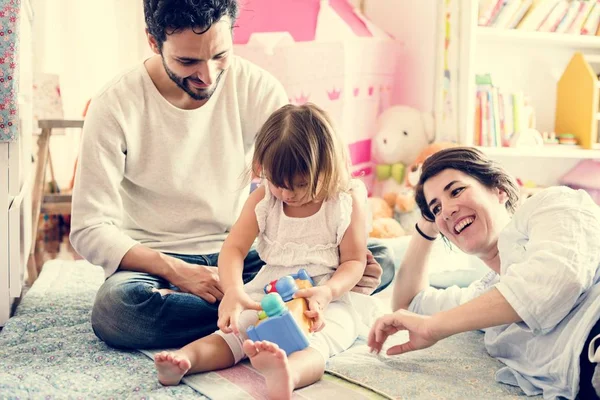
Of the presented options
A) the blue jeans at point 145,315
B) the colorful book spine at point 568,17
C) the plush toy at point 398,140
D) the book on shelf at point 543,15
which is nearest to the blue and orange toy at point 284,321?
the blue jeans at point 145,315

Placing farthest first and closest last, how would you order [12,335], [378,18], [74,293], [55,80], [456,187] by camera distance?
[378,18] < [55,80] < [74,293] < [12,335] < [456,187]

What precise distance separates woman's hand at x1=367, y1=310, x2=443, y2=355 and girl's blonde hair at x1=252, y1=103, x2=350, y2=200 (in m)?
0.28

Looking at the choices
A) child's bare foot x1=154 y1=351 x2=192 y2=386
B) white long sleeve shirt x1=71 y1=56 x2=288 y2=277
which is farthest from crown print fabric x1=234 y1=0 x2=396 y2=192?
child's bare foot x1=154 y1=351 x2=192 y2=386

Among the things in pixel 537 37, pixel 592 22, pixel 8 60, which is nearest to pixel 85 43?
pixel 8 60

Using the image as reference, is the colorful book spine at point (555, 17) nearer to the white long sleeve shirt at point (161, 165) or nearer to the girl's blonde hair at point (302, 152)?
the white long sleeve shirt at point (161, 165)

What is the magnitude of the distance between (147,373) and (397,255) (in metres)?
1.21

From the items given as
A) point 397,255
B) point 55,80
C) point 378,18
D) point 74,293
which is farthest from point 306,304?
point 378,18

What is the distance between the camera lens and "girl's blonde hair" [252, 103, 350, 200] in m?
1.30

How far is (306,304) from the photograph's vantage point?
1240 millimetres

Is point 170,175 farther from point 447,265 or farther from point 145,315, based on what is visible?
point 447,265

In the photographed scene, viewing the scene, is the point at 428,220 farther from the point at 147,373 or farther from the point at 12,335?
the point at 12,335

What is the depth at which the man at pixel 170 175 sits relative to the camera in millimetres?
1416

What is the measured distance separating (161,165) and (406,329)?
0.69m

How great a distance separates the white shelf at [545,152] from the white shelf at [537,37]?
45 centimetres
